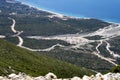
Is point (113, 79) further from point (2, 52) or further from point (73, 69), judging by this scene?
point (73, 69)

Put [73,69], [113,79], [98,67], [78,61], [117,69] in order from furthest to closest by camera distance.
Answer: [78,61]
[98,67]
[73,69]
[117,69]
[113,79]

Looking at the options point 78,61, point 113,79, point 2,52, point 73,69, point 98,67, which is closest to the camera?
point 113,79

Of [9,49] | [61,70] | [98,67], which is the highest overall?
[98,67]

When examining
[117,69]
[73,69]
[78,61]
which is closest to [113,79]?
[117,69]

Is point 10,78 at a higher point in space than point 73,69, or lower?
lower

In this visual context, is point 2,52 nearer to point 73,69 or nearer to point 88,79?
point 73,69

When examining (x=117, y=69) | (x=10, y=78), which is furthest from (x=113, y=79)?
(x=117, y=69)

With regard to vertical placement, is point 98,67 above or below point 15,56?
above

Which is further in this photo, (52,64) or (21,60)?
(52,64)

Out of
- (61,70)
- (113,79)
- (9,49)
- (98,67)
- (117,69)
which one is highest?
(98,67)
